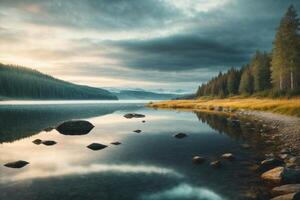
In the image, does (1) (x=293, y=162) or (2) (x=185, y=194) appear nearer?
(2) (x=185, y=194)

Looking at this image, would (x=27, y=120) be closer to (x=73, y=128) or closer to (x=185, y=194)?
(x=73, y=128)

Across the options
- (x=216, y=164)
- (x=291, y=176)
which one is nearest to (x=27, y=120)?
(x=216, y=164)

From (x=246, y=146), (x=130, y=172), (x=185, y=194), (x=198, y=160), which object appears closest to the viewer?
(x=185, y=194)

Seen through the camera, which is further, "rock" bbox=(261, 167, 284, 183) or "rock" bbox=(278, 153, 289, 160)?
"rock" bbox=(278, 153, 289, 160)

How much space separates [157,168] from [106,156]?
600cm

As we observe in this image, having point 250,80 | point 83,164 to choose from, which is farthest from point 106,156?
point 250,80

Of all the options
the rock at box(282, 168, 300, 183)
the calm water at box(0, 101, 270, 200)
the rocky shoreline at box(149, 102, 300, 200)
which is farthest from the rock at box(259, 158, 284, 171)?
the rock at box(282, 168, 300, 183)

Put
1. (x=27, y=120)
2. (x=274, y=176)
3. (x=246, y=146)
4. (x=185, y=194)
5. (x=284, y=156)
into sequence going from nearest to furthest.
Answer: (x=185, y=194)
(x=274, y=176)
(x=284, y=156)
(x=246, y=146)
(x=27, y=120)

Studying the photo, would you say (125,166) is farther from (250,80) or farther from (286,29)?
(250,80)

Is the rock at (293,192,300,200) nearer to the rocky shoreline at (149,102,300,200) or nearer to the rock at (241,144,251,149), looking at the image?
the rocky shoreline at (149,102,300,200)

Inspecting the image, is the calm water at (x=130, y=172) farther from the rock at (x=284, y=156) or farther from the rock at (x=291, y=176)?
the rock at (x=284, y=156)

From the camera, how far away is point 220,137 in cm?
3559

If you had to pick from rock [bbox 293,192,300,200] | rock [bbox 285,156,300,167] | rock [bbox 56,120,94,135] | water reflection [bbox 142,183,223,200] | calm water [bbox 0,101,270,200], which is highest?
rock [bbox 56,120,94,135]

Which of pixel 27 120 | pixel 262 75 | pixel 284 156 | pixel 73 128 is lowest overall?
pixel 284 156
